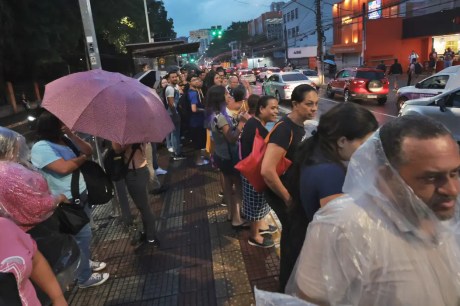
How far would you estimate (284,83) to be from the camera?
17.5 meters

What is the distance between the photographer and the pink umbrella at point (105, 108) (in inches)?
112

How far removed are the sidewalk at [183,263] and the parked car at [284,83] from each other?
41.1 ft

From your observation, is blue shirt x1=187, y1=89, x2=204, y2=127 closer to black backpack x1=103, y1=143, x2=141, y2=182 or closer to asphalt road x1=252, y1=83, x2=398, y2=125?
black backpack x1=103, y1=143, x2=141, y2=182

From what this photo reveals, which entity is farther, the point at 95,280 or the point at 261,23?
the point at 261,23

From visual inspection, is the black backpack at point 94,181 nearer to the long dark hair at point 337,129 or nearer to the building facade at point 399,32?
the long dark hair at point 337,129

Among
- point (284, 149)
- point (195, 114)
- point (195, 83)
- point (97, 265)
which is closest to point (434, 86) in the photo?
Answer: point (195, 83)

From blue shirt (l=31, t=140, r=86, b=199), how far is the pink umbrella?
308mm

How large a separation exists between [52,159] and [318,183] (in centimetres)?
213

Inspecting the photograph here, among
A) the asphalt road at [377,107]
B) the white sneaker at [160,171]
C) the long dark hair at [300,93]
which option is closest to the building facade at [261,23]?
the asphalt road at [377,107]

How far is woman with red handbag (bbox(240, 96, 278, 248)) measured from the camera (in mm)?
3539

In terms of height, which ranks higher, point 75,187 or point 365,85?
point 75,187

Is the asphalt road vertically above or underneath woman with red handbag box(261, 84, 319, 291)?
underneath

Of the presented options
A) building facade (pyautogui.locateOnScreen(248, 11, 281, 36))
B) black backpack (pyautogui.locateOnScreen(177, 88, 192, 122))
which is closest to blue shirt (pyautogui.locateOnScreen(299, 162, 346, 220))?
black backpack (pyautogui.locateOnScreen(177, 88, 192, 122))

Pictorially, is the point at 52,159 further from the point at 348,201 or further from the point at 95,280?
the point at 348,201
